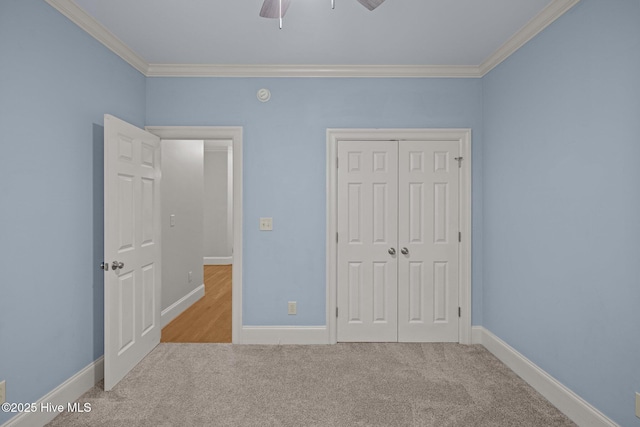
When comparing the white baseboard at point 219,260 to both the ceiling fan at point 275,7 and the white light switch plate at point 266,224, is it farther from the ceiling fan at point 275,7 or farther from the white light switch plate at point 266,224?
the ceiling fan at point 275,7

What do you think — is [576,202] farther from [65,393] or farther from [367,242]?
[65,393]

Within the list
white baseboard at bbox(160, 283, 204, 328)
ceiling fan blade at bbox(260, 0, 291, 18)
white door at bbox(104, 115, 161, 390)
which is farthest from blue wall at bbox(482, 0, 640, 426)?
white baseboard at bbox(160, 283, 204, 328)

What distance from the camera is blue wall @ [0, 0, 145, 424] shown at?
187 centimetres

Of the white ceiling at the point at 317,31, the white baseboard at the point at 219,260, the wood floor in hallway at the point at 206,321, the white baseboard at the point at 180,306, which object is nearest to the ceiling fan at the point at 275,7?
the white ceiling at the point at 317,31

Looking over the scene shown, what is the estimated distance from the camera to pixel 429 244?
3.37 meters

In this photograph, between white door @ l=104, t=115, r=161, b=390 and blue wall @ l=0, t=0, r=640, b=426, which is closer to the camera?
blue wall @ l=0, t=0, r=640, b=426

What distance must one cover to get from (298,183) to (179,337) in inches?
78.7

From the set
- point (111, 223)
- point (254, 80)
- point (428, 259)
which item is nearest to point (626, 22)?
point (428, 259)

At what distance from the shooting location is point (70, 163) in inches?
91.5

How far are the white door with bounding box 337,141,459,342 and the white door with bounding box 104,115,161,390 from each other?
172 cm

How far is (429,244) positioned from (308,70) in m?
2.04

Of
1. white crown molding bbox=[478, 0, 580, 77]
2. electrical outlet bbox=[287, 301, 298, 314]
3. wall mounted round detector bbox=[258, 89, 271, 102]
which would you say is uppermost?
white crown molding bbox=[478, 0, 580, 77]

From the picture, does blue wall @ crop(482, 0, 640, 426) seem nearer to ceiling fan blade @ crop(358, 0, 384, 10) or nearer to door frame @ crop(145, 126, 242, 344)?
ceiling fan blade @ crop(358, 0, 384, 10)

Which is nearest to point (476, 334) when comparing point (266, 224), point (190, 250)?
point (266, 224)
